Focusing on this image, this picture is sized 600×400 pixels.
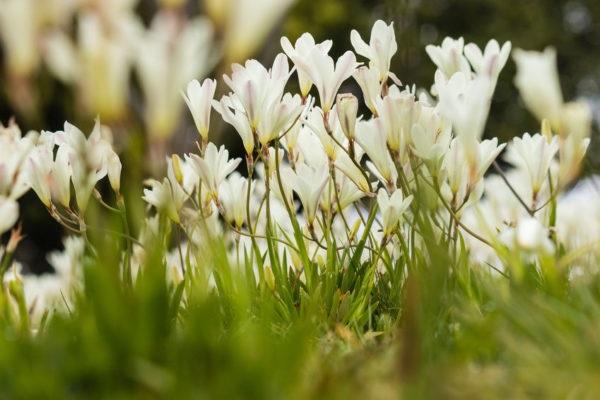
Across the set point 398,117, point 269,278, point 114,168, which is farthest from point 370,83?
point 114,168


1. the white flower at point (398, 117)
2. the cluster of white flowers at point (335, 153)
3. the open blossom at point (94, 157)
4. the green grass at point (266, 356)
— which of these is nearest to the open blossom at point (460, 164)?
the cluster of white flowers at point (335, 153)

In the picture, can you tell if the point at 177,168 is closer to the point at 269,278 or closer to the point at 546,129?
the point at 269,278

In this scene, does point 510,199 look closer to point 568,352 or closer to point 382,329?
point 382,329

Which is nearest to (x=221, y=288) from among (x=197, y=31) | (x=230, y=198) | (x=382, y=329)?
Result: (x=230, y=198)

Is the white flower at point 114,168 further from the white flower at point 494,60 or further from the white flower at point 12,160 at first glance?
the white flower at point 494,60

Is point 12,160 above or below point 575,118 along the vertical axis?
above

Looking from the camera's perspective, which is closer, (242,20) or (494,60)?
(242,20)
